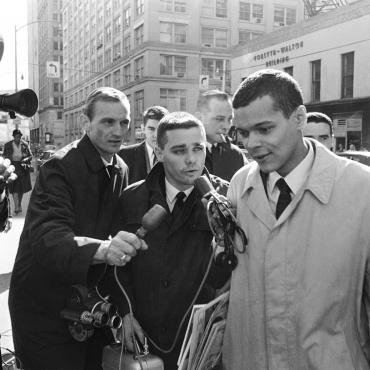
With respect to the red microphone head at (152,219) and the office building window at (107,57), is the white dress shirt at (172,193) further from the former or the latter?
the office building window at (107,57)

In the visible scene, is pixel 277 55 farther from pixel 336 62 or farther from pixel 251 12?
pixel 251 12

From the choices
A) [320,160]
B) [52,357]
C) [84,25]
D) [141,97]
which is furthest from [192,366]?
[84,25]

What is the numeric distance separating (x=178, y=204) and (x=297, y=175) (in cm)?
87

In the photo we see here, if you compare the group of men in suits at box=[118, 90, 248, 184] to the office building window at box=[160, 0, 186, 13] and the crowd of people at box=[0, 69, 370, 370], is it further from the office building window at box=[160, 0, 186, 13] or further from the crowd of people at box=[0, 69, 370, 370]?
the office building window at box=[160, 0, 186, 13]

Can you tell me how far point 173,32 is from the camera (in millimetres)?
51156

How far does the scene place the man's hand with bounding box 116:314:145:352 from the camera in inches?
98.2

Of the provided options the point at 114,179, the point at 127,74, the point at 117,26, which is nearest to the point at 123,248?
the point at 114,179

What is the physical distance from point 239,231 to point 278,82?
632mm

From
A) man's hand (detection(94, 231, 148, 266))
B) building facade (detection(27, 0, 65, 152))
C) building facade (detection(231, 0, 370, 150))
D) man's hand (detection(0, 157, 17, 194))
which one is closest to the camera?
man's hand (detection(94, 231, 148, 266))

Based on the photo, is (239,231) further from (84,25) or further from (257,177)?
(84,25)

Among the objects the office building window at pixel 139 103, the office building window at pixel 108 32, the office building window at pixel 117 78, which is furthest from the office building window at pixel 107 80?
the office building window at pixel 139 103

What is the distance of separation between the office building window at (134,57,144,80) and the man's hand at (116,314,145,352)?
50489 mm

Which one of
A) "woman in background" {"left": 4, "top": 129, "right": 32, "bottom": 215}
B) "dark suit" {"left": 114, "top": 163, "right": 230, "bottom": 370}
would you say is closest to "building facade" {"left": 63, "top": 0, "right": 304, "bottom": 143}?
"woman in background" {"left": 4, "top": 129, "right": 32, "bottom": 215}

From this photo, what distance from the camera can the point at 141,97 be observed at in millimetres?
51844
